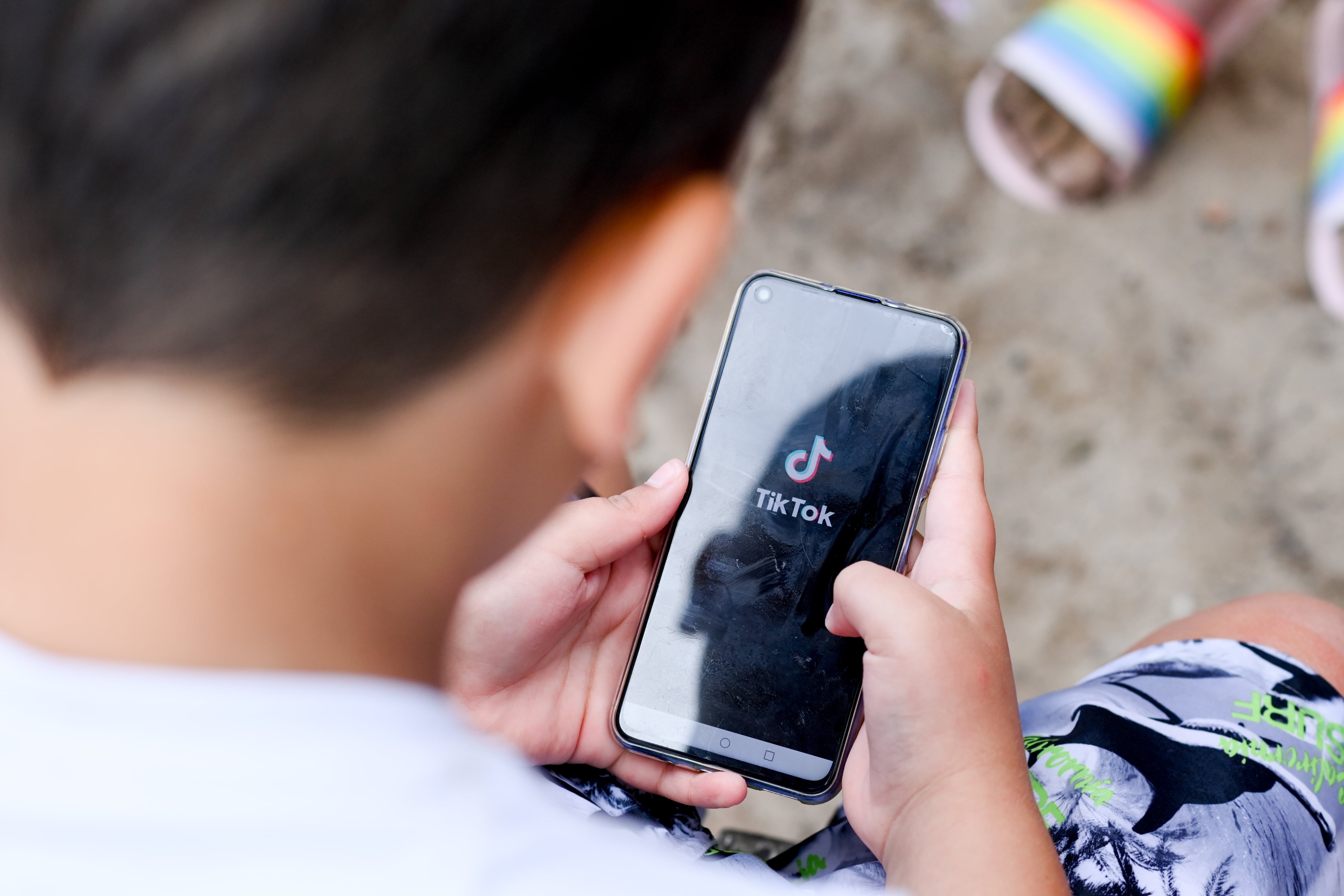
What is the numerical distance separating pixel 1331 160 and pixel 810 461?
99 cm

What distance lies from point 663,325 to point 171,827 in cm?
27

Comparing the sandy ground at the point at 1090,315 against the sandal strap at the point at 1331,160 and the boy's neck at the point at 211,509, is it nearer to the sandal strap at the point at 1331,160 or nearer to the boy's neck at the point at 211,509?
the sandal strap at the point at 1331,160

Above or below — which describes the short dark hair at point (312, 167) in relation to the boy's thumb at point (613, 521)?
above

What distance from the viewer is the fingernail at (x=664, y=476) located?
74 cm

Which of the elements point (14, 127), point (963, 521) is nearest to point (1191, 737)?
point (963, 521)

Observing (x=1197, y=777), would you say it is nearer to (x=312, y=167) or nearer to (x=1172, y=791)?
(x=1172, y=791)

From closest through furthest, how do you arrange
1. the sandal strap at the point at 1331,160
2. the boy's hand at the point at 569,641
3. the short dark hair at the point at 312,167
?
the short dark hair at the point at 312,167, the boy's hand at the point at 569,641, the sandal strap at the point at 1331,160

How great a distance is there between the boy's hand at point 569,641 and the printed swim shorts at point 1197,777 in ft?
0.85

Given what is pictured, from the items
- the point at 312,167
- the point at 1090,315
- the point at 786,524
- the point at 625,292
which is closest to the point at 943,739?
the point at 786,524

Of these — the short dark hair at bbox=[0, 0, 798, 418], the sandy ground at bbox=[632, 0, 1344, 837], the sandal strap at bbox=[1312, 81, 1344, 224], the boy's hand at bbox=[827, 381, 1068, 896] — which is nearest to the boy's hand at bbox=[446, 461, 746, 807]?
the boy's hand at bbox=[827, 381, 1068, 896]

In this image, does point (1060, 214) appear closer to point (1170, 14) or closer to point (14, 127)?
point (1170, 14)

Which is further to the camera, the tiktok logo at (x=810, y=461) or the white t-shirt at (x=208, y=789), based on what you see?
the tiktok logo at (x=810, y=461)

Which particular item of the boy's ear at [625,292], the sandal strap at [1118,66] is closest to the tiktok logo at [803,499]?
the boy's ear at [625,292]

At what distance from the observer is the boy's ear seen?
357 millimetres
